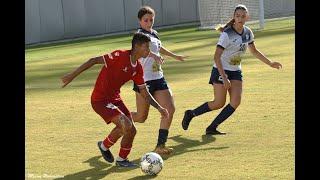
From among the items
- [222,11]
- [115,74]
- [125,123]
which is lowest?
[222,11]

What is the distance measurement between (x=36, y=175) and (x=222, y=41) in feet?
10.8

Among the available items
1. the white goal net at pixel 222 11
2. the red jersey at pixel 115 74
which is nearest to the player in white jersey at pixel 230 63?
the red jersey at pixel 115 74

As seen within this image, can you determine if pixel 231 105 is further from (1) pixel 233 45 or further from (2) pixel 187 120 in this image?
(1) pixel 233 45

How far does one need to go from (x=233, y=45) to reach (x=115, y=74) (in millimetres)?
2383

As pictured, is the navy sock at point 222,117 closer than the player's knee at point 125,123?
No

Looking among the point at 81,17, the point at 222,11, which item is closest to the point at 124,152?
the point at 222,11

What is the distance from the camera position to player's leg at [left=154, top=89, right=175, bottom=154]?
330 inches

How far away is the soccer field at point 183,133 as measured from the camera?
7.49 meters

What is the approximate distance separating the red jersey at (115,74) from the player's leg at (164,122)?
0.96 metres

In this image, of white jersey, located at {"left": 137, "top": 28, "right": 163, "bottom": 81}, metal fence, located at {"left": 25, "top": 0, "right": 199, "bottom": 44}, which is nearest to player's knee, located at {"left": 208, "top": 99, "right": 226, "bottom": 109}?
white jersey, located at {"left": 137, "top": 28, "right": 163, "bottom": 81}

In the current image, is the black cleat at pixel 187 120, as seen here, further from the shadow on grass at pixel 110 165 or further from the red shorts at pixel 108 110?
the red shorts at pixel 108 110

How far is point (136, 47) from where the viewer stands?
25.0ft

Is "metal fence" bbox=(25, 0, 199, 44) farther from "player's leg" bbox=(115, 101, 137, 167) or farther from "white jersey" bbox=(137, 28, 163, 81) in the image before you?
"player's leg" bbox=(115, 101, 137, 167)

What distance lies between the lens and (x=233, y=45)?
31.1ft
